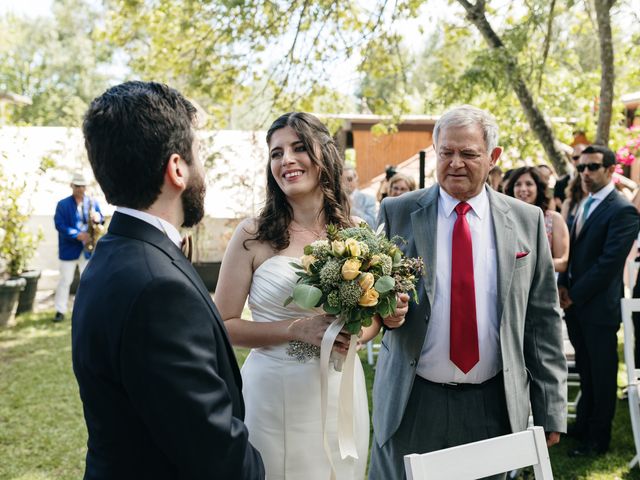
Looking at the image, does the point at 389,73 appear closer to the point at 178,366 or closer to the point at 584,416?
the point at 584,416

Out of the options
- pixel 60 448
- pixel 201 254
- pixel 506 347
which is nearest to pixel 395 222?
pixel 506 347

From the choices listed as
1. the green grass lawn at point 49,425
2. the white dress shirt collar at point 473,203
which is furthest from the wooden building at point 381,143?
the white dress shirt collar at point 473,203

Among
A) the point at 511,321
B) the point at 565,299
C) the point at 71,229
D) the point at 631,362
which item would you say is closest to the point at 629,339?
the point at 631,362

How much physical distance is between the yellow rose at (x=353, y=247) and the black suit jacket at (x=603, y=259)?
351cm

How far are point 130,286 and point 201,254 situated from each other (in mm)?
12153

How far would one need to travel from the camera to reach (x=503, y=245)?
2.84 metres

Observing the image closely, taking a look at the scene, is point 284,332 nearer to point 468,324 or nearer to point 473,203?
point 468,324

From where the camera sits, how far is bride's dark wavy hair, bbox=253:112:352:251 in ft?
9.60

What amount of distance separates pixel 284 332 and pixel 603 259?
3.52 meters

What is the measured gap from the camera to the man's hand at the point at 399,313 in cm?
258

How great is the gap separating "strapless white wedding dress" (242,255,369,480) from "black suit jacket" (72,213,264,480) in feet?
3.54

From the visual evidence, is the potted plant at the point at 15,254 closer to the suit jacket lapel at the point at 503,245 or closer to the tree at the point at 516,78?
the tree at the point at 516,78

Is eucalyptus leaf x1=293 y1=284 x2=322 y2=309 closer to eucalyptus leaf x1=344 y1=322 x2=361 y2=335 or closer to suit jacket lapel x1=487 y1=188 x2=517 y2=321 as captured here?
eucalyptus leaf x1=344 y1=322 x2=361 y2=335

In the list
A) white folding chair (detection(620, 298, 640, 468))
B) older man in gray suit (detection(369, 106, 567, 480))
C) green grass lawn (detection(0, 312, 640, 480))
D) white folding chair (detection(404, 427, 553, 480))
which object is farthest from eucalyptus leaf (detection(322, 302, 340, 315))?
green grass lawn (detection(0, 312, 640, 480))
